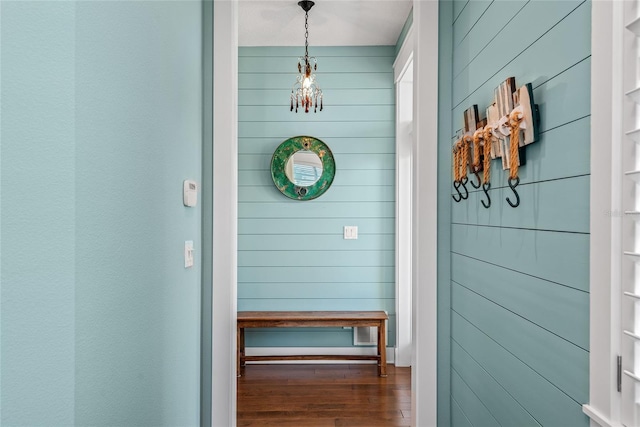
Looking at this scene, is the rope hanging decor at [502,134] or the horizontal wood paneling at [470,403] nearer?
the rope hanging decor at [502,134]

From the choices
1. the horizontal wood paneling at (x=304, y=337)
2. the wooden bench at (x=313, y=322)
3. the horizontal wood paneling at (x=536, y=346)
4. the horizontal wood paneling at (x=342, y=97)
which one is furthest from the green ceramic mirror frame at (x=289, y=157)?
the horizontal wood paneling at (x=536, y=346)

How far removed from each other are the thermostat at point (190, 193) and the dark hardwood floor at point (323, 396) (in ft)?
5.05

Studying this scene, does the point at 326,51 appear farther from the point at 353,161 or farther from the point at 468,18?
the point at 468,18

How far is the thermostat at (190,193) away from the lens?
1.64 meters

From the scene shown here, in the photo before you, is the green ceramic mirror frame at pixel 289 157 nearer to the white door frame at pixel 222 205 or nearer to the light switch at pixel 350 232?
the light switch at pixel 350 232

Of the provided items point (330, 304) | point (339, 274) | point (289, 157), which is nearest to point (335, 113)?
point (289, 157)

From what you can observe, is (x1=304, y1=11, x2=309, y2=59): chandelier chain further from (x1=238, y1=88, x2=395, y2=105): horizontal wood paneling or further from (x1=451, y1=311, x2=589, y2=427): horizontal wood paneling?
(x1=451, y1=311, x2=589, y2=427): horizontal wood paneling

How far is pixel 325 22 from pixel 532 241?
2515 millimetres

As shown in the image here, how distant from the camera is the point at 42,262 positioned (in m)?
0.78

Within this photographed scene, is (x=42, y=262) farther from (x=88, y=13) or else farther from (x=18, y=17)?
(x=88, y=13)

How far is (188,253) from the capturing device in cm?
169

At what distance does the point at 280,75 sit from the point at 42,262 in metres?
3.08

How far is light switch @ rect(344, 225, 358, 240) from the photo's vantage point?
3.65m

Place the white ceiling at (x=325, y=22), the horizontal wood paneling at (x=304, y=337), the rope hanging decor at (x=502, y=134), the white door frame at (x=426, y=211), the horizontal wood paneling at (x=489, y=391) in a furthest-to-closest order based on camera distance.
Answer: the horizontal wood paneling at (x=304, y=337) → the white ceiling at (x=325, y=22) → the white door frame at (x=426, y=211) → the horizontal wood paneling at (x=489, y=391) → the rope hanging decor at (x=502, y=134)
